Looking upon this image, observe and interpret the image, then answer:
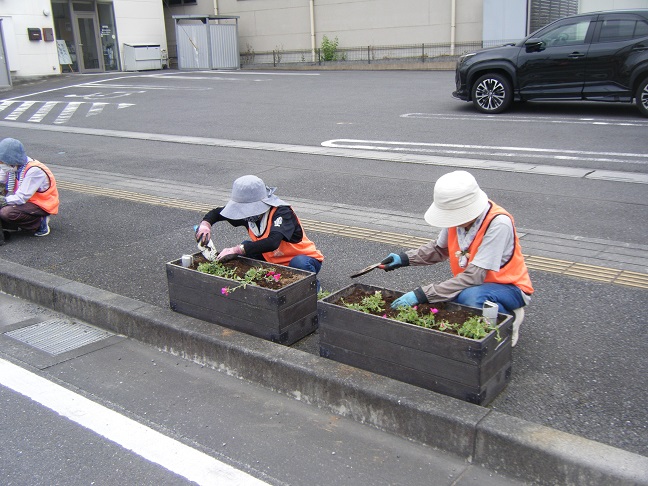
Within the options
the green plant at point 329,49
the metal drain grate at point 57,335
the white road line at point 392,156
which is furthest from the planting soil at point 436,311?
the green plant at point 329,49

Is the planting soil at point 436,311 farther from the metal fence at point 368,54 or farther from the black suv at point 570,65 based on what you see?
the metal fence at point 368,54

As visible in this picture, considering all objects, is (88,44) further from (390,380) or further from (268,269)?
(390,380)

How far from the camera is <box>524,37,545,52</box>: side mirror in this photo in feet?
43.6

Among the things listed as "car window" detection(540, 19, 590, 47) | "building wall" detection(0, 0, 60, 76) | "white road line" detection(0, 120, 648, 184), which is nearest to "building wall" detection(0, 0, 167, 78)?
"building wall" detection(0, 0, 60, 76)

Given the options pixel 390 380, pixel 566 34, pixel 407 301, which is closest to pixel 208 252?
pixel 407 301

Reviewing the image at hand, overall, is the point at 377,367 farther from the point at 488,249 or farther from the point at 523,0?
the point at 523,0

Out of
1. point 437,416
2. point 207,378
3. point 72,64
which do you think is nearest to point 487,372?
point 437,416

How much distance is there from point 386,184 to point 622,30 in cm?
699

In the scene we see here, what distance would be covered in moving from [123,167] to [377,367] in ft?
27.0

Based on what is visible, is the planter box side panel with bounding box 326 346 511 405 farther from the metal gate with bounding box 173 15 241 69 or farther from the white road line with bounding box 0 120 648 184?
the metal gate with bounding box 173 15 241 69

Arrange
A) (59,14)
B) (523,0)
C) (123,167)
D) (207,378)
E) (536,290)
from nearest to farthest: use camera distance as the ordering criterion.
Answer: (207,378) < (536,290) < (123,167) < (523,0) < (59,14)

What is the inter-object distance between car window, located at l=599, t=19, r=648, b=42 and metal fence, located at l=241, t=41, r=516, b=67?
44.0 ft

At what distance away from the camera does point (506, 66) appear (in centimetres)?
1352

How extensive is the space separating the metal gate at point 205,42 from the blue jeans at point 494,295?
3065 centimetres
